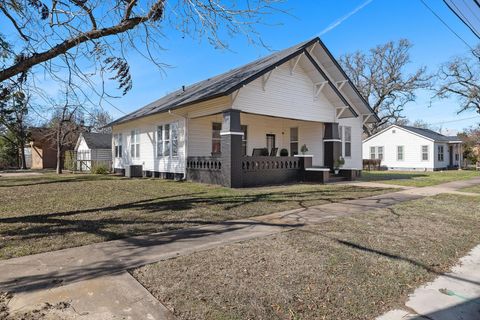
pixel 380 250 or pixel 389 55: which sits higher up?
pixel 389 55

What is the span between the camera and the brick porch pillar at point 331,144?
664 inches

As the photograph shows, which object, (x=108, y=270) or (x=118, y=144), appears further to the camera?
(x=118, y=144)

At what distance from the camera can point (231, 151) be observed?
12.0 metres

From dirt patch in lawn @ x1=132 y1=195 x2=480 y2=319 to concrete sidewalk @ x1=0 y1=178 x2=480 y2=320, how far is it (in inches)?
9.3

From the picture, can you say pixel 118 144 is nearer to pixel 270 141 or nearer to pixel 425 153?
pixel 270 141

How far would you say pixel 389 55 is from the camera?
42.4 meters

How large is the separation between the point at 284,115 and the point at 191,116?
4432mm

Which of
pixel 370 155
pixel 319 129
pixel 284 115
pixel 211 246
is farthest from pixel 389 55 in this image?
pixel 211 246

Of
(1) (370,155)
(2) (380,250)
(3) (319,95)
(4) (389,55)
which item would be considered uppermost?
(4) (389,55)

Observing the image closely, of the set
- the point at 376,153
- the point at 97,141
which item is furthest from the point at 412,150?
the point at 97,141

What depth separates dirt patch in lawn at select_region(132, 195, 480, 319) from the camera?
294cm

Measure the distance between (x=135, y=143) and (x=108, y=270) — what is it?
18249mm

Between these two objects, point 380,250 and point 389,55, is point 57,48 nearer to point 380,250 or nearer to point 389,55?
point 380,250

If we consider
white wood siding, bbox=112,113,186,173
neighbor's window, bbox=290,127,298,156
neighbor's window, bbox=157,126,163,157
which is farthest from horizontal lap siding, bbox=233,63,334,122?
neighbor's window, bbox=157,126,163,157
